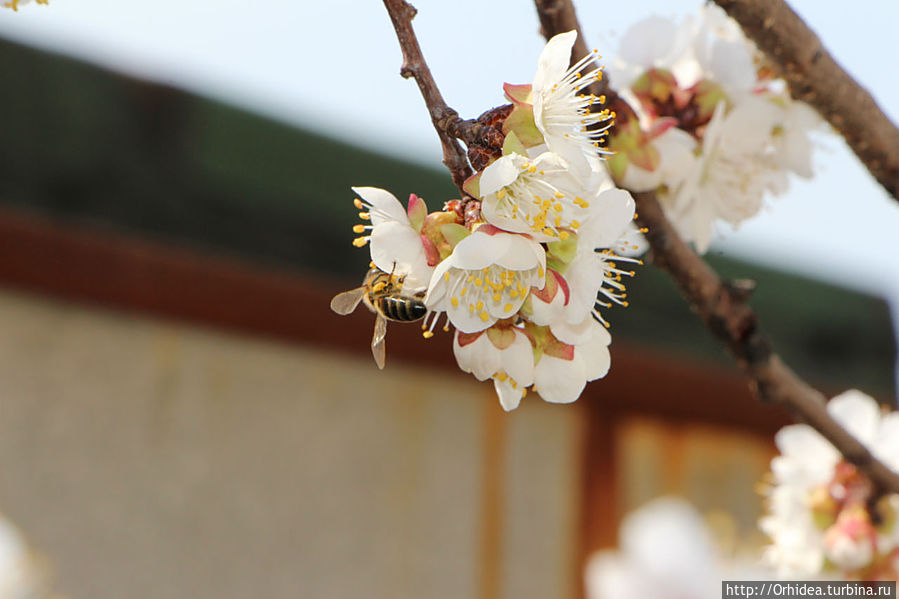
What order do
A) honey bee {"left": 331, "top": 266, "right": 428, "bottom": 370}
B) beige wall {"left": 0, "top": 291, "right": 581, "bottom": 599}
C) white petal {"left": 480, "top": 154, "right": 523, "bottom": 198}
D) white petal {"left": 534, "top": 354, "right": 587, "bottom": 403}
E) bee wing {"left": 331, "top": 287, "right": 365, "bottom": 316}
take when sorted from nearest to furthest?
white petal {"left": 480, "top": 154, "right": 523, "bottom": 198}
white petal {"left": 534, "top": 354, "right": 587, "bottom": 403}
honey bee {"left": 331, "top": 266, "right": 428, "bottom": 370}
bee wing {"left": 331, "top": 287, "right": 365, "bottom": 316}
beige wall {"left": 0, "top": 291, "right": 581, "bottom": 599}

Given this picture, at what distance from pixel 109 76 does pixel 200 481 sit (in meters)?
1.18

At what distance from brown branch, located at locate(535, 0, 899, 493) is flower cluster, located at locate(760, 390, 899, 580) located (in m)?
0.26

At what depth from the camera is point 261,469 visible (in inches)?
108

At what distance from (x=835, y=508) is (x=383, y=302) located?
81cm

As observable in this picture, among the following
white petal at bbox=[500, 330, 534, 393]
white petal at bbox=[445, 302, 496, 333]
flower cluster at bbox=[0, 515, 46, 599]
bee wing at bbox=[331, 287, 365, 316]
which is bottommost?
flower cluster at bbox=[0, 515, 46, 599]

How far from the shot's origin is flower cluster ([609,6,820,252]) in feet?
3.53

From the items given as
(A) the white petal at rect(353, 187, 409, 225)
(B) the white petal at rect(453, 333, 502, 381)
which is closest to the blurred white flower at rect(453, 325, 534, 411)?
(B) the white petal at rect(453, 333, 502, 381)

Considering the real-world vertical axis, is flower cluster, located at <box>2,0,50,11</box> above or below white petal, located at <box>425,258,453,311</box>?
above

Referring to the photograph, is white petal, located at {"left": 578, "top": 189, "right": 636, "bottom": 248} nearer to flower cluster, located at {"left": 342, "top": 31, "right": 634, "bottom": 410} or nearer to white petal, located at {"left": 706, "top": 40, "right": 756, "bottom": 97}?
flower cluster, located at {"left": 342, "top": 31, "right": 634, "bottom": 410}

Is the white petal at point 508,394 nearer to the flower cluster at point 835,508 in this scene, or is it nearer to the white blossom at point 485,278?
the white blossom at point 485,278

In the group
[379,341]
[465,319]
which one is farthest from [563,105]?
[379,341]

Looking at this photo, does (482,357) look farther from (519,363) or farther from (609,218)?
(609,218)

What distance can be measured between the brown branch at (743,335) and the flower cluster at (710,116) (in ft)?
0.39

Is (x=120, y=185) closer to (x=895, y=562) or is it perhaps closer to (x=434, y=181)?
(x=434, y=181)
